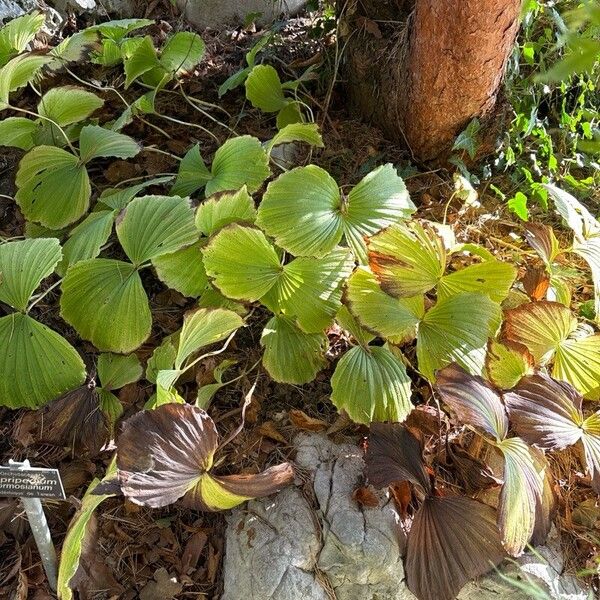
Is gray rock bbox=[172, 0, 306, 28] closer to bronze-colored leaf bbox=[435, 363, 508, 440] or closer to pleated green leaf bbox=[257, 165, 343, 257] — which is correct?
pleated green leaf bbox=[257, 165, 343, 257]

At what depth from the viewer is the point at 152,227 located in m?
1.50

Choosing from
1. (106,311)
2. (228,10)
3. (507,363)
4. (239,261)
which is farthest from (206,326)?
(228,10)

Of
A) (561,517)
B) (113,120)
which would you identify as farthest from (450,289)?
(113,120)

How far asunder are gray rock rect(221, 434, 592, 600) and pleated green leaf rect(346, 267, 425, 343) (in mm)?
341

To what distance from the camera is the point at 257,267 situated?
56.1 inches

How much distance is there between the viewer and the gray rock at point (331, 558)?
1.26 meters

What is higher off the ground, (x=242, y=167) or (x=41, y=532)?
(x=242, y=167)

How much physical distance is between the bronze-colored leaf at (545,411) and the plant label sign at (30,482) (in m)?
0.84

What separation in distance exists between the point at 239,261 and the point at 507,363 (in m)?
0.61

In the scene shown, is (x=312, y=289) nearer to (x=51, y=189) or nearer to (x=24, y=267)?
(x=24, y=267)

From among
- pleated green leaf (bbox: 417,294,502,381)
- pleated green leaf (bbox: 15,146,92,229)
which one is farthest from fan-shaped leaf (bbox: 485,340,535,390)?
pleated green leaf (bbox: 15,146,92,229)

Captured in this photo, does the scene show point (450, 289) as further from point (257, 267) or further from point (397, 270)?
point (257, 267)

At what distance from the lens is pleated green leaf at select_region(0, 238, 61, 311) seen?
1411 mm

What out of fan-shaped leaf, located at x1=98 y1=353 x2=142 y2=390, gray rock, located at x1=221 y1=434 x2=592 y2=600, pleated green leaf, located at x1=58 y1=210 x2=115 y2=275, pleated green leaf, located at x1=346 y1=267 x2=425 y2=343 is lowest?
gray rock, located at x1=221 y1=434 x2=592 y2=600
